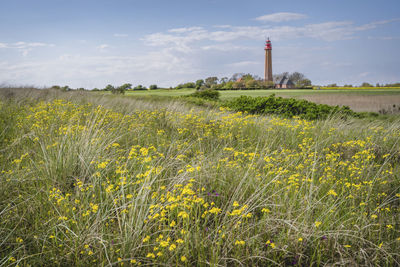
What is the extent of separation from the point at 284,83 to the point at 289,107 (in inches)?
2181

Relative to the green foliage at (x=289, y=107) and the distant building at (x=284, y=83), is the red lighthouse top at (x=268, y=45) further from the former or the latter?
the green foliage at (x=289, y=107)

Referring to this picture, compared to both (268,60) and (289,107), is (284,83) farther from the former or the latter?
(289,107)

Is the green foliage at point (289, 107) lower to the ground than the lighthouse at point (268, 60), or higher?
lower

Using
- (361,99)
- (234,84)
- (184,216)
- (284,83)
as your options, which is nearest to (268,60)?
(284,83)

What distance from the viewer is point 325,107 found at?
11.5 m

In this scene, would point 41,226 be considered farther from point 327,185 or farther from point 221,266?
point 327,185

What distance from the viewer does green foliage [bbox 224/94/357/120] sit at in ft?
36.6

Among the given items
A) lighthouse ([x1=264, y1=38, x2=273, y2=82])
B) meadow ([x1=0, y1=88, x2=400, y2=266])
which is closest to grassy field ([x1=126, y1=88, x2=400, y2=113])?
meadow ([x1=0, y1=88, x2=400, y2=266])

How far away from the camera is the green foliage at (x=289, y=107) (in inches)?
440

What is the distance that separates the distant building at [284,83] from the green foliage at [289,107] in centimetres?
5312

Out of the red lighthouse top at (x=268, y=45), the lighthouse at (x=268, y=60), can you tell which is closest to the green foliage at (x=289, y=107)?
the lighthouse at (x=268, y=60)

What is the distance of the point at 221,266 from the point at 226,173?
1606 mm

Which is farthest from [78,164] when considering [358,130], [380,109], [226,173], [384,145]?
[380,109]

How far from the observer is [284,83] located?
64062 mm
